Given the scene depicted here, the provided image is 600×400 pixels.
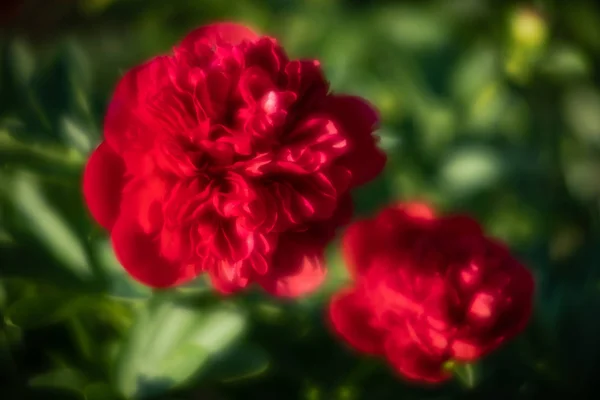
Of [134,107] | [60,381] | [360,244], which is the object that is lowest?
[60,381]

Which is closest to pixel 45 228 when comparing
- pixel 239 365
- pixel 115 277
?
pixel 115 277

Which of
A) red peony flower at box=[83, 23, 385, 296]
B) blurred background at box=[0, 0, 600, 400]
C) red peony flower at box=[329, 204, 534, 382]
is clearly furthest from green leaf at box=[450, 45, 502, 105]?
red peony flower at box=[83, 23, 385, 296]

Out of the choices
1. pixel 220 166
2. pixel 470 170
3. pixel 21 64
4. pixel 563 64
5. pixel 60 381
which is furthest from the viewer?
pixel 563 64

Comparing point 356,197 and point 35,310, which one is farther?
point 356,197

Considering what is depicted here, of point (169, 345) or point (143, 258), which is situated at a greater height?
point (143, 258)

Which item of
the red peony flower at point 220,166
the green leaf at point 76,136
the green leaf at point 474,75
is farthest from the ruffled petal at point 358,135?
the green leaf at point 474,75

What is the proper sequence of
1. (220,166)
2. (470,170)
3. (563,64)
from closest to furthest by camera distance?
1. (220,166)
2. (470,170)
3. (563,64)

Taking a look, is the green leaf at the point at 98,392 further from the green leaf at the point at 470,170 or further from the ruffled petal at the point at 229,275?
the green leaf at the point at 470,170

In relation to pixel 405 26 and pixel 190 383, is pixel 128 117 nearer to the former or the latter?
pixel 190 383

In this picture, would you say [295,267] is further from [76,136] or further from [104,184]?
[76,136]
